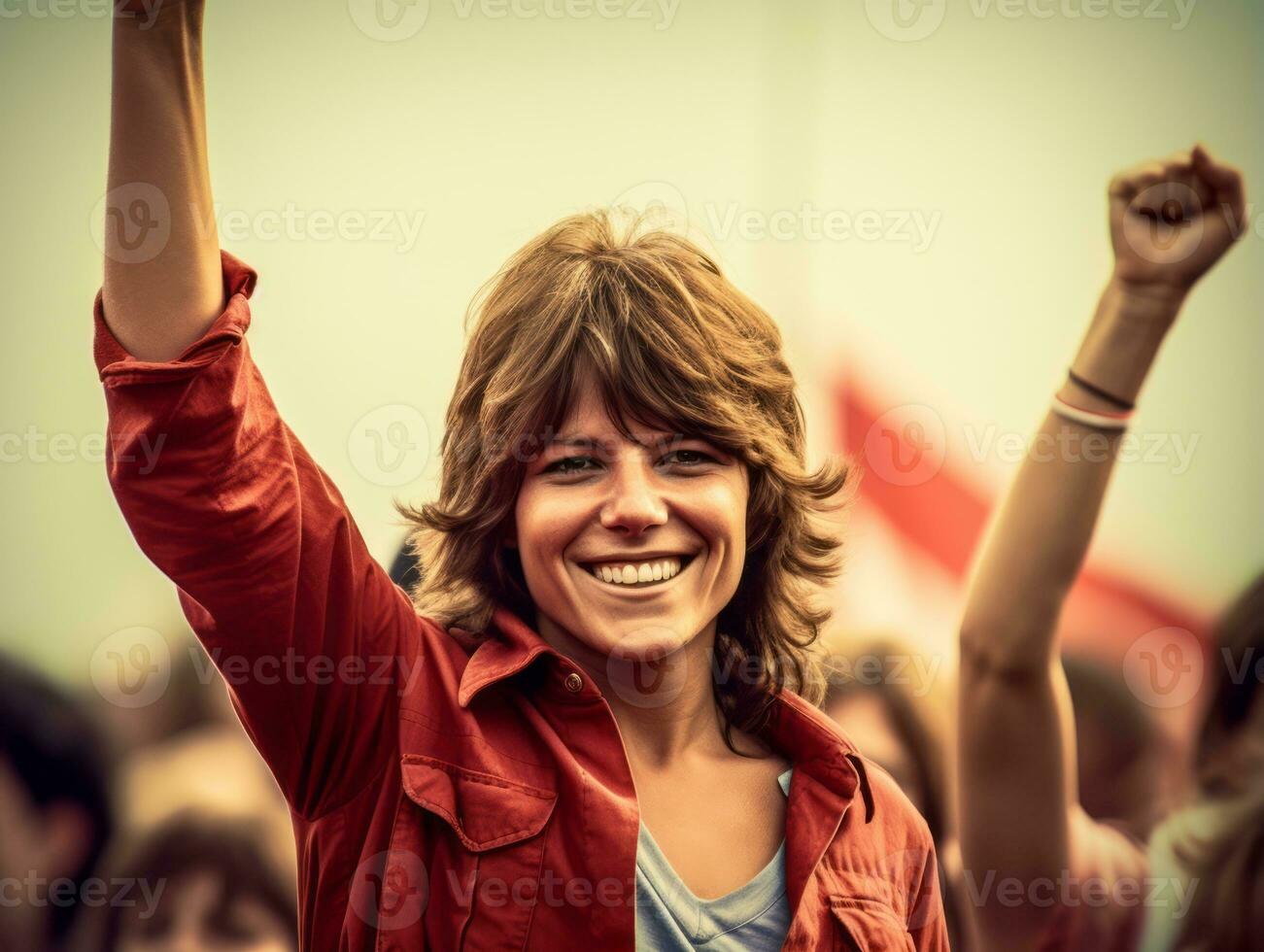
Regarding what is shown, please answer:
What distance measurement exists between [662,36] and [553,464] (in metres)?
1.57

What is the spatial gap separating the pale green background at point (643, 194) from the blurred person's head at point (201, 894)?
1.40 feet

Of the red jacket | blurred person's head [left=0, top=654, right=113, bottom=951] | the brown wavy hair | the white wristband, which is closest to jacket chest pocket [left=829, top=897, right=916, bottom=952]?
the red jacket

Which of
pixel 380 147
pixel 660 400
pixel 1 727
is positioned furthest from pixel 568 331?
pixel 1 727

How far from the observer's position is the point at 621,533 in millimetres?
1197

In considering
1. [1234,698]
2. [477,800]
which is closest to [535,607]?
[477,800]

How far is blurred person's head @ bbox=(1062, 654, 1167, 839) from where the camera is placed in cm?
234

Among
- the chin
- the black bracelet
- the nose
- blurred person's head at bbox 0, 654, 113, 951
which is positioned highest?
the black bracelet

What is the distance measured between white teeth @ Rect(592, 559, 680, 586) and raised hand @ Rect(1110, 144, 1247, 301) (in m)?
0.65

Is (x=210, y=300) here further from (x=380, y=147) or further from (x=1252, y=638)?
(x=1252, y=638)

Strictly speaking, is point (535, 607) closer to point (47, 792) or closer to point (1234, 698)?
point (47, 792)

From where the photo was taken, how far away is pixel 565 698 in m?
1.20

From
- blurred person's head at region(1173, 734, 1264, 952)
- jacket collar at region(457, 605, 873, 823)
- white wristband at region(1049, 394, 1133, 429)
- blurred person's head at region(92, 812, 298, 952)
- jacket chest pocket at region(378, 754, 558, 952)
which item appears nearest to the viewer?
jacket chest pocket at region(378, 754, 558, 952)

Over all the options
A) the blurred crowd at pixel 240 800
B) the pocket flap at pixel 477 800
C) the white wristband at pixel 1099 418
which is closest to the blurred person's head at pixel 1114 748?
the blurred crowd at pixel 240 800

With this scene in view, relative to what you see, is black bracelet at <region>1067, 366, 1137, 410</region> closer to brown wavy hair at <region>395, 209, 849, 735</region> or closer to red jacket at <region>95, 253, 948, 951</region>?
brown wavy hair at <region>395, 209, 849, 735</region>
